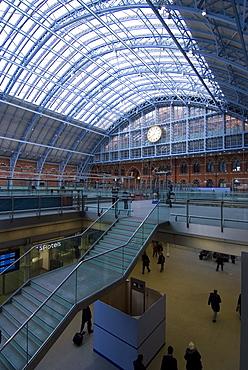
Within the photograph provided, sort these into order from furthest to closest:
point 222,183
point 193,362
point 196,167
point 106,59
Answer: point 196,167 → point 222,183 → point 106,59 → point 193,362

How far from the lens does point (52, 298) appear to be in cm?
503

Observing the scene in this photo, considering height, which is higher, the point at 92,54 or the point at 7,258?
the point at 92,54

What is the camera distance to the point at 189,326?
8664 mm

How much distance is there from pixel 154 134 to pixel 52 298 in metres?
40.9

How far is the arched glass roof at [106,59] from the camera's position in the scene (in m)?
17.0

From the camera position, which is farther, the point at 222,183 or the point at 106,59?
the point at 222,183

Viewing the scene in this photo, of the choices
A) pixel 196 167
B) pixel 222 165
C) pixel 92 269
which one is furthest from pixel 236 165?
pixel 92 269

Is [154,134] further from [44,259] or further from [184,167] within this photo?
[44,259]

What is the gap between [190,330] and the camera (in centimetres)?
842

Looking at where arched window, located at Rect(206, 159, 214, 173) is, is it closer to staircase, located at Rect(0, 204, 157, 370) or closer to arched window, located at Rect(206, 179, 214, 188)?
arched window, located at Rect(206, 179, 214, 188)

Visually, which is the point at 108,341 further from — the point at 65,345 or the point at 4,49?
the point at 4,49

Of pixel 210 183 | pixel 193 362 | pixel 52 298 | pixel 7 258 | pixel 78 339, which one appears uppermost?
pixel 210 183

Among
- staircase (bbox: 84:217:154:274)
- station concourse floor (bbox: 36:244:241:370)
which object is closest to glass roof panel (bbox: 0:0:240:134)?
staircase (bbox: 84:217:154:274)

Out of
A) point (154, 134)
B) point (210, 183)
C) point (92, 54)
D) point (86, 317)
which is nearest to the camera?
point (86, 317)
